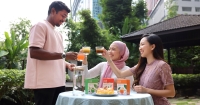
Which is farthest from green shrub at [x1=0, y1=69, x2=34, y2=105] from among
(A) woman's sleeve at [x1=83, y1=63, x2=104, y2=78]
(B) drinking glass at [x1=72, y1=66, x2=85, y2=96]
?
(B) drinking glass at [x1=72, y1=66, x2=85, y2=96]

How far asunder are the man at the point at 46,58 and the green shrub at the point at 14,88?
90.7 inches

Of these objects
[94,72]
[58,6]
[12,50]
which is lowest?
[94,72]

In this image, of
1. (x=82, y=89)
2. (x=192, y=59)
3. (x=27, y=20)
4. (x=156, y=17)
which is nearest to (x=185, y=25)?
(x=192, y=59)

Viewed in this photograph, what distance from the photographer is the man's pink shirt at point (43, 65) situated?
8.25ft

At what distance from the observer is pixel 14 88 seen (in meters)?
5.04

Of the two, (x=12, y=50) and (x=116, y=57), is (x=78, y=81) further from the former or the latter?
(x=12, y=50)

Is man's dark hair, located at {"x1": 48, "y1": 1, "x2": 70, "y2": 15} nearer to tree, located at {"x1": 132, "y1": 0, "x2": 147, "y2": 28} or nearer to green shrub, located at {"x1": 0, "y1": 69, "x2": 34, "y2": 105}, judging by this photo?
green shrub, located at {"x1": 0, "y1": 69, "x2": 34, "y2": 105}

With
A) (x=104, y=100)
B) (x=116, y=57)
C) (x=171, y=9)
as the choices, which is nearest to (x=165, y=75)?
(x=116, y=57)

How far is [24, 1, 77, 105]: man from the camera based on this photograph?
2.49 meters

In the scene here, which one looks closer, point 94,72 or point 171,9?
point 94,72

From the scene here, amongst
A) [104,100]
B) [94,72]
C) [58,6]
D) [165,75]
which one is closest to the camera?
[104,100]

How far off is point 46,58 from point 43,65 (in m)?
0.13

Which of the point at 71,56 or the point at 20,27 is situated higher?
the point at 20,27

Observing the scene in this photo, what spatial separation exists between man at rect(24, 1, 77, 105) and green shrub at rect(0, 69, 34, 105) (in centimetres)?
230
